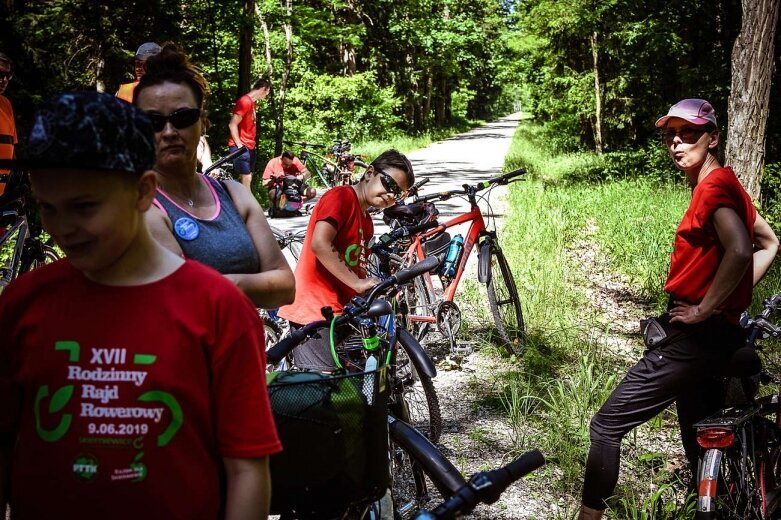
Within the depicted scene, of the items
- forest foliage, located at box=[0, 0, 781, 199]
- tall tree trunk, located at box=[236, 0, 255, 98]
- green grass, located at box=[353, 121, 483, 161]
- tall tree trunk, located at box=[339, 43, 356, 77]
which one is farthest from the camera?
tall tree trunk, located at box=[339, 43, 356, 77]

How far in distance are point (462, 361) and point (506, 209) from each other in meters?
7.71

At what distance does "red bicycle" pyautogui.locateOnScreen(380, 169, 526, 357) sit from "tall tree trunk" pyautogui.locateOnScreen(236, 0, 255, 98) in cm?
959

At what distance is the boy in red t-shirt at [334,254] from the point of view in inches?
133

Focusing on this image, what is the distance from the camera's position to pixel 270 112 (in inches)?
824

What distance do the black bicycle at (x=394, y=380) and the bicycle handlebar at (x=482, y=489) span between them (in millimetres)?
754

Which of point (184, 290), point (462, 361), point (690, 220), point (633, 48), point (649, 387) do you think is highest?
point (633, 48)

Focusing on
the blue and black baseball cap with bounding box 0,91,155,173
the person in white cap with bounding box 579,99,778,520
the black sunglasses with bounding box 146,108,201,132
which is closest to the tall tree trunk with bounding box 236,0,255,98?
the person in white cap with bounding box 579,99,778,520

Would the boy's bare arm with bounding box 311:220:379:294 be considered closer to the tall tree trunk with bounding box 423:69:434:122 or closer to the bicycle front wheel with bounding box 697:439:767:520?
the bicycle front wheel with bounding box 697:439:767:520

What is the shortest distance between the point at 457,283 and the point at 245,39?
35.7 feet

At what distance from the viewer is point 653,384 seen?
2.98m

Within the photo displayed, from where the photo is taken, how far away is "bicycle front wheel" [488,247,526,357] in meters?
5.91

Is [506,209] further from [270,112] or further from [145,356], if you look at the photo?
[145,356]

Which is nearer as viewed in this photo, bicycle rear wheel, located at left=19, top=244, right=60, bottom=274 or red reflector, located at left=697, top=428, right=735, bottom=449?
red reflector, located at left=697, top=428, right=735, bottom=449

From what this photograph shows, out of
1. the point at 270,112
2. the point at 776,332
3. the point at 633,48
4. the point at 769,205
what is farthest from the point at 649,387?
the point at 270,112
